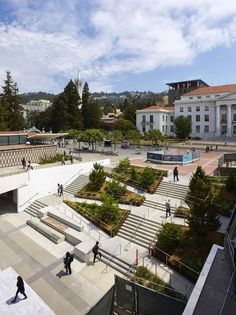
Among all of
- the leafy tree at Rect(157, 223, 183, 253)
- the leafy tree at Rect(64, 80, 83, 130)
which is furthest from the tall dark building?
the leafy tree at Rect(157, 223, 183, 253)

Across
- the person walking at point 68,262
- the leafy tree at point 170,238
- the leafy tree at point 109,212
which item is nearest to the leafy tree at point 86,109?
the leafy tree at point 109,212

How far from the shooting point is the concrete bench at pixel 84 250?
16.7 meters

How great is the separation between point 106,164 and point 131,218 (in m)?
14.5

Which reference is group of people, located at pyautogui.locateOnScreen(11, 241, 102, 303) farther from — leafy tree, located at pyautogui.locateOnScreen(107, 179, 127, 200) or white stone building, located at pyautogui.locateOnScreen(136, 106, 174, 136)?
white stone building, located at pyautogui.locateOnScreen(136, 106, 174, 136)

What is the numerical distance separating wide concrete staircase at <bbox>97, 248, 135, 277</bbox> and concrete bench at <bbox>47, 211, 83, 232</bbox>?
3.60 meters

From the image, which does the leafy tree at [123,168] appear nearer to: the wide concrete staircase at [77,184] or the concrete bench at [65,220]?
the wide concrete staircase at [77,184]

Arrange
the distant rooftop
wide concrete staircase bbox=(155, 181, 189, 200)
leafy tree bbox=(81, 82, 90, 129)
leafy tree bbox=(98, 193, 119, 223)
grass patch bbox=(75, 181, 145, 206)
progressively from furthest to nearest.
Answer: leafy tree bbox=(81, 82, 90, 129), the distant rooftop, wide concrete staircase bbox=(155, 181, 189, 200), grass patch bbox=(75, 181, 145, 206), leafy tree bbox=(98, 193, 119, 223)

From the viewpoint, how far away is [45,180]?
28719mm

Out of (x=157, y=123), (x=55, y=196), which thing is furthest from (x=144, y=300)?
(x=157, y=123)

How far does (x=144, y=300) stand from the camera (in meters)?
11.3

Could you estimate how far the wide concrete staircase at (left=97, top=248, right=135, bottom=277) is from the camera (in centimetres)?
1544

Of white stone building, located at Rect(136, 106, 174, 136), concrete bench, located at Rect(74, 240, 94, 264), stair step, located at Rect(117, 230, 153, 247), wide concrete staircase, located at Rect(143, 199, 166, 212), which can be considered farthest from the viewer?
white stone building, located at Rect(136, 106, 174, 136)

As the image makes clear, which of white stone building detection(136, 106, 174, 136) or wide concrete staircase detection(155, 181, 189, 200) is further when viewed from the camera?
white stone building detection(136, 106, 174, 136)

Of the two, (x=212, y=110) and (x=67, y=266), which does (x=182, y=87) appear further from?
(x=67, y=266)
